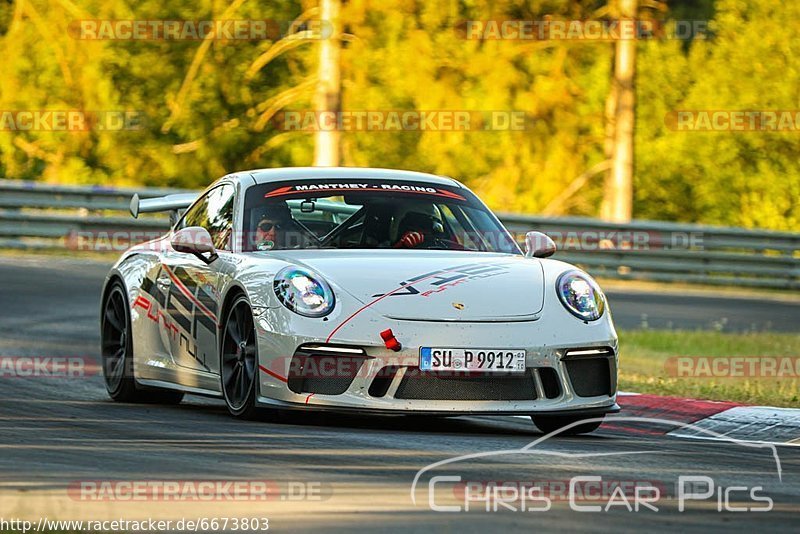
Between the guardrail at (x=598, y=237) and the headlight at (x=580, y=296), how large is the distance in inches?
519

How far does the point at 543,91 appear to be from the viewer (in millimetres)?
31812

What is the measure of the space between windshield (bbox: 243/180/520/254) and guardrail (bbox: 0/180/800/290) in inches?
472

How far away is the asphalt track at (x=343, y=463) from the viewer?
5.95m

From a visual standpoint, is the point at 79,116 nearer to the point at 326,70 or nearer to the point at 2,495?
the point at 326,70

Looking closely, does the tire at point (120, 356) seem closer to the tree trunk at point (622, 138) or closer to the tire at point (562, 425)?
the tire at point (562, 425)

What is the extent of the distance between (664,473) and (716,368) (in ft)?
23.6

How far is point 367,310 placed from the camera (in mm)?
8469

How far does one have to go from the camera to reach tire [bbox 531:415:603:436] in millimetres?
8961

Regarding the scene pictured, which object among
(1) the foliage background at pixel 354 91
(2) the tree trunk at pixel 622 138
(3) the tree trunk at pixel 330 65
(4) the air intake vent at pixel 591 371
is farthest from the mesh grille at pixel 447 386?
(2) the tree trunk at pixel 622 138

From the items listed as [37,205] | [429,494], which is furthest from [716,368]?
[37,205]

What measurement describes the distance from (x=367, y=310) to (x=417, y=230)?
138 cm

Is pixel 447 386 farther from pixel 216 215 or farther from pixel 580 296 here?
pixel 216 215

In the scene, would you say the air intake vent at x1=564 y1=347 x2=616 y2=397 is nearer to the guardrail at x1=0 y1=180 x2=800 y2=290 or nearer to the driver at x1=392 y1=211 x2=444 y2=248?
the driver at x1=392 y1=211 x2=444 y2=248

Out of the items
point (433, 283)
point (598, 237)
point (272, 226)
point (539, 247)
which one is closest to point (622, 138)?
point (598, 237)
